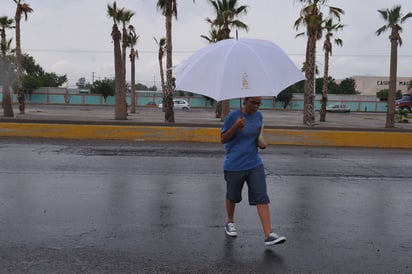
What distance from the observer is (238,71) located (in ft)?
12.7

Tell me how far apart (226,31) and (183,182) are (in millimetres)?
19736

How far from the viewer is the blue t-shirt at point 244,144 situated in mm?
4266

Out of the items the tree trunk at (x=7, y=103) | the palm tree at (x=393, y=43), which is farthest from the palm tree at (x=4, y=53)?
the palm tree at (x=393, y=43)

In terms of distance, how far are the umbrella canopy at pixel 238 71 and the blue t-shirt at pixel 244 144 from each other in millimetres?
481

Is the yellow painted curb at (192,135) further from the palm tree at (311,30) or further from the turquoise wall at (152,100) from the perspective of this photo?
the turquoise wall at (152,100)

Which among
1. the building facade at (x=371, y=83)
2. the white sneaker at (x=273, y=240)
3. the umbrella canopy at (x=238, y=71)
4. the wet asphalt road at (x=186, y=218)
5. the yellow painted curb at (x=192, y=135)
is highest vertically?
the building facade at (x=371, y=83)

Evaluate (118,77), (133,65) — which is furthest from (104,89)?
(118,77)

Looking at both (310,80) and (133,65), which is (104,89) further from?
(310,80)

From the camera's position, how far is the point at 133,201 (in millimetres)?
6172

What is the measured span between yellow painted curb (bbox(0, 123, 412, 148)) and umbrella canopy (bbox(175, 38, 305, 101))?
386 inches

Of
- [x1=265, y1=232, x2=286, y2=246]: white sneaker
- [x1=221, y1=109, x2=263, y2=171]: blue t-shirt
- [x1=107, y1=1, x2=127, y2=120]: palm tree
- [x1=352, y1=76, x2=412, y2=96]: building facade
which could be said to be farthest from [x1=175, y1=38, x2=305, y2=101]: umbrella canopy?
[x1=352, y1=76, x2=412, y2=96]: building facade

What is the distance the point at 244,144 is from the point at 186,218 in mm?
1566

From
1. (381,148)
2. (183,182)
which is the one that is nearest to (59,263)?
(183,182)

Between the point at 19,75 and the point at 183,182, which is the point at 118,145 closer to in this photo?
the point at 183,182
